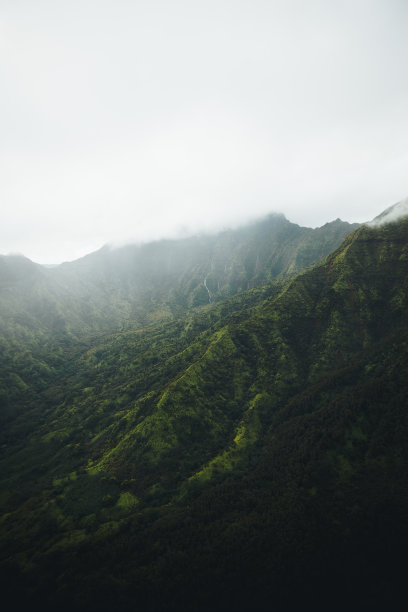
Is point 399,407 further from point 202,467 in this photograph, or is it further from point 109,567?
point 109,567

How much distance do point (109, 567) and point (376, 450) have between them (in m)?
157

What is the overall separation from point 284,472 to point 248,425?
44.0 metres

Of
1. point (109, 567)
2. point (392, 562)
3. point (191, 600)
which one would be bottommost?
point (392, 562)

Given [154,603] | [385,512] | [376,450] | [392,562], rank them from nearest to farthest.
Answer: [154,603], [392,562], [385,512], [376,450]

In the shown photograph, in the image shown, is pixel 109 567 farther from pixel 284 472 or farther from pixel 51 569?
pixel 284 472

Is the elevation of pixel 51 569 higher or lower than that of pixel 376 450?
higher

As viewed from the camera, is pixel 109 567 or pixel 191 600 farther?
pixel 109 567

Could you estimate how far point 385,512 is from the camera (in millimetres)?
120438

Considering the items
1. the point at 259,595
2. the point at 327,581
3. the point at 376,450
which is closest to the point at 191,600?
the point at 259,595

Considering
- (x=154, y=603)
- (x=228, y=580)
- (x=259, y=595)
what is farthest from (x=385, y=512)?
(x=154, y=603)

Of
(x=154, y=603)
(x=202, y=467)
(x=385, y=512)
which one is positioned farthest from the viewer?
(x=202, y=467)

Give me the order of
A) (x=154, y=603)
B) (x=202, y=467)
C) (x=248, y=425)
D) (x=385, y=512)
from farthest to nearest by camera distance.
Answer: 1. (x=248, y=425)
2. (x=202, y=467)
3. (x=385, y=512)
4. (x=154, y=603)

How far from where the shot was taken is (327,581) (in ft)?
341

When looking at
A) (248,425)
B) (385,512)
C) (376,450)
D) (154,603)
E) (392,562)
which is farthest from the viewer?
(248,425)
